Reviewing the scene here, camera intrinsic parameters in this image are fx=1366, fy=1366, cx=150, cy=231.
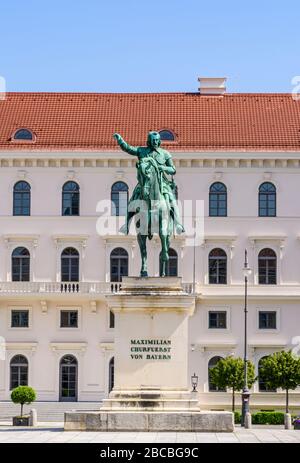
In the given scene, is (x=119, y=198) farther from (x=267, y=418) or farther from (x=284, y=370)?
(x=267, y=418)

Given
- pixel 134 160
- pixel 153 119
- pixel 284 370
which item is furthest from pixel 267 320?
pixel 153 119

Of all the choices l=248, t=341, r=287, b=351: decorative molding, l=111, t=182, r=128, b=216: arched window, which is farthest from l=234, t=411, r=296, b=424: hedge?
l=111, t=182, r=128, b=216: arched window

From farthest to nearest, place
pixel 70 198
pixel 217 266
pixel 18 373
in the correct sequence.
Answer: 1. pixel 70 198
2. pixel 217 266
3. pixel 18 373

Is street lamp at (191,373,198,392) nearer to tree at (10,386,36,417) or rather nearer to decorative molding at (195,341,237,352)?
decorative molding at (195,341,237,352)

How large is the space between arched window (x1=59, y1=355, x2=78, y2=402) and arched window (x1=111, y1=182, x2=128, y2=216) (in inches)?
321

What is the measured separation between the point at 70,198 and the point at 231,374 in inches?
538

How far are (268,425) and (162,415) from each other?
26478 millimetres

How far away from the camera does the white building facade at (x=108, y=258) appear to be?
71875 millimetres

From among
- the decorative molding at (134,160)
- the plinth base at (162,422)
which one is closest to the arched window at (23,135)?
the decorative molding at (134,160)

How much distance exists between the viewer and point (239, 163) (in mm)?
72875

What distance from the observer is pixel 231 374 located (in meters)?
66.9

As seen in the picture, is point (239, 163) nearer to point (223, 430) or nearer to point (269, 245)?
point (269, 245)

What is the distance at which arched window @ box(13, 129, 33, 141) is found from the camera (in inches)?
2913
